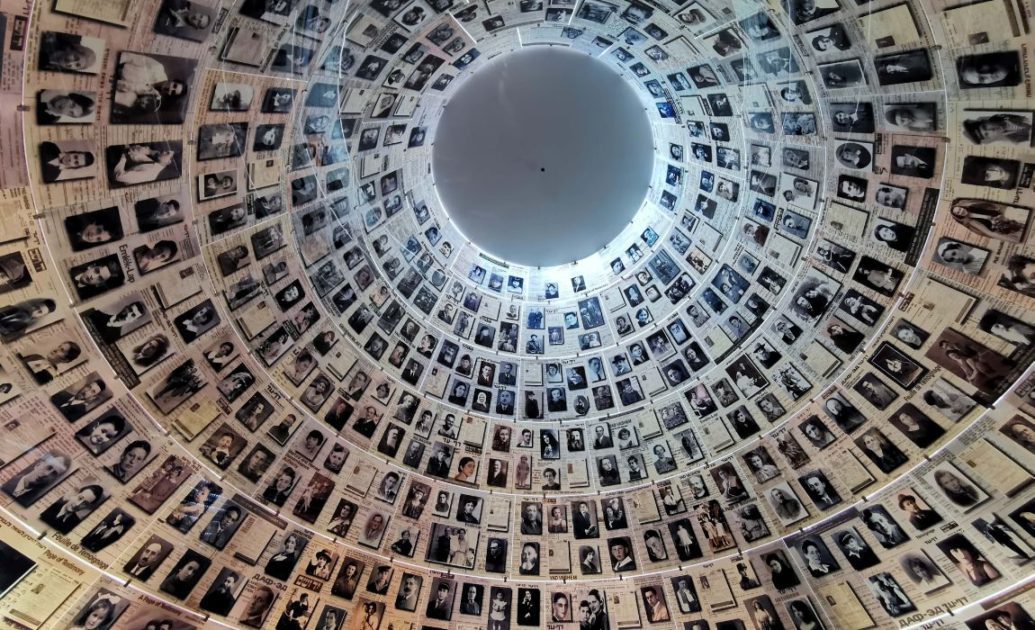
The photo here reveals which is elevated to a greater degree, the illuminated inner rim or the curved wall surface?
the illuminated inner rim

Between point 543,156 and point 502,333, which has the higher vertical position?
point 543,156

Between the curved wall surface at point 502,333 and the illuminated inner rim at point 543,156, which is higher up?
the illuminated inner rim at point 543,156

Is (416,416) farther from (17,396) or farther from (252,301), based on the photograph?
(17,396)

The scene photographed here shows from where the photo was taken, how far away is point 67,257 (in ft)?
29.0

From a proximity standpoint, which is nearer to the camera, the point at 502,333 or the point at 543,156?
the point at 543,156

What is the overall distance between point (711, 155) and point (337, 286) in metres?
10.3

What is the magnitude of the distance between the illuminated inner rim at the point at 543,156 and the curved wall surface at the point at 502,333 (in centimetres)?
59

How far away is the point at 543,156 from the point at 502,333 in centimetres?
535

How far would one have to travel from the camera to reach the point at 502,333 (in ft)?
58.0

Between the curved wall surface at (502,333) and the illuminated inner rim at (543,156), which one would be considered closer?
the curved wall surface at (502,333)

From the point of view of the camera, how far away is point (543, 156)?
16.6m

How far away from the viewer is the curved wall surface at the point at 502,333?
9.06m

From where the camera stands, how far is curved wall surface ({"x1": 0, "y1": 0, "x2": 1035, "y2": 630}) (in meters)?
9.06

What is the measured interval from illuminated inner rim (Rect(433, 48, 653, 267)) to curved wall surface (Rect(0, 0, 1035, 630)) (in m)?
0.59
